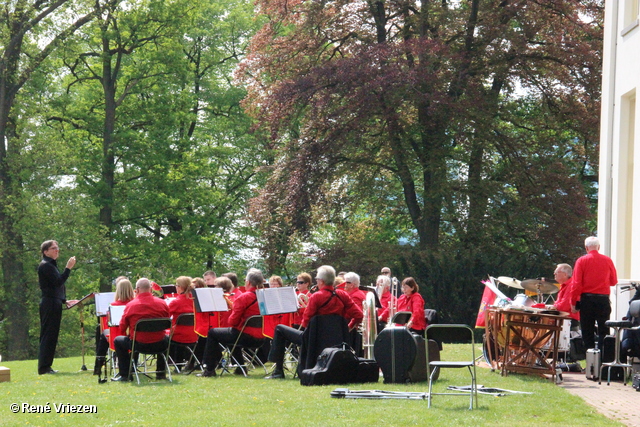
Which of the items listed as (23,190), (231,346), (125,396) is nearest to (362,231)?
(23,190)

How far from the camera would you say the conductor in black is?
47.1ft

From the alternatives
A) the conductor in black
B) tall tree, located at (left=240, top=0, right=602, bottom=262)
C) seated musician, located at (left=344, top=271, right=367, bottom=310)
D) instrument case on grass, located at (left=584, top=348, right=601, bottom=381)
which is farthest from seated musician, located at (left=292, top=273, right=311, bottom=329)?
tall tree, located at (left=240, top=0, right=602, bottom=262)

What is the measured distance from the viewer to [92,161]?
31859 millimetres

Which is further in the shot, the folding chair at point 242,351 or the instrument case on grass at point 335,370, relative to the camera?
the folding chair at point 242,351

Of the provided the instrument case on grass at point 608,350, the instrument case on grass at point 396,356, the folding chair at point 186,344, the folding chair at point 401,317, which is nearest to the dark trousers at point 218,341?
the folding chair at point 186,344

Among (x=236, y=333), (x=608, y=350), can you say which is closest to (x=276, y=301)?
(x=236, y=333)

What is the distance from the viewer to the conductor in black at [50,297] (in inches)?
566

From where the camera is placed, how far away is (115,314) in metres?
13.2

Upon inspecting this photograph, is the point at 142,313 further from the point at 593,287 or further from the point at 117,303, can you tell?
the point at 593,287

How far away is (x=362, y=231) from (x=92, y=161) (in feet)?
32.5

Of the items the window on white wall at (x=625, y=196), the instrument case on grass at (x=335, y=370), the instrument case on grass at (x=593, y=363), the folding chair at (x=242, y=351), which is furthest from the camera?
the window on white wall at (x=625, y=196)

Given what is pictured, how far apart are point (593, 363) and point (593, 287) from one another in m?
1.12

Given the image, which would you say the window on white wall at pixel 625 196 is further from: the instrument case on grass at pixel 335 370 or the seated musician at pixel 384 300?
the instrument case on grass at pixel 335 370

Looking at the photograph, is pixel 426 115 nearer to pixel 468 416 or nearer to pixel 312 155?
pixel 312 155
